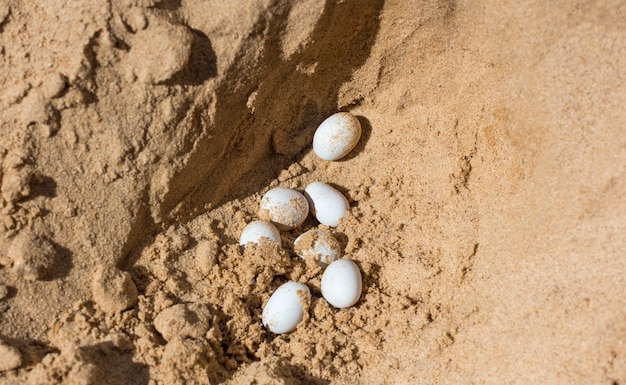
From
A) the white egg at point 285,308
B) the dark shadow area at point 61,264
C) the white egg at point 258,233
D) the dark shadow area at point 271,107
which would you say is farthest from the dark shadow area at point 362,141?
the dark shadow area at point 61,264

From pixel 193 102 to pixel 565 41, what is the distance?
114 centimetres

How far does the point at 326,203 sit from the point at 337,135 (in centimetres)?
25

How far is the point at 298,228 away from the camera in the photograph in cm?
207

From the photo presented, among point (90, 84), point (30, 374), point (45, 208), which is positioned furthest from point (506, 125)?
point (30, 374)

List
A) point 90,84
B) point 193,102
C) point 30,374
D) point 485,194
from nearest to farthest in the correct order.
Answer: point 30,374 < point 90,84 < point 193,102 < point 485,194

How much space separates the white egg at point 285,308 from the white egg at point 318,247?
140mm

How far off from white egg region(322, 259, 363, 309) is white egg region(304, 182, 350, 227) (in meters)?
0.21

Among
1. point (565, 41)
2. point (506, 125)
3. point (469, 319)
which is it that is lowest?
point (469, 319)

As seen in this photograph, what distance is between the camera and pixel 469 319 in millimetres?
1764

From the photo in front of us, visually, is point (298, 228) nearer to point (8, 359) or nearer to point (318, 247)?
point (318, 247)

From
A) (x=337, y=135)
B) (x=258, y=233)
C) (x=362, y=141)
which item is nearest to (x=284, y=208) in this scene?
(x=258, y=233)

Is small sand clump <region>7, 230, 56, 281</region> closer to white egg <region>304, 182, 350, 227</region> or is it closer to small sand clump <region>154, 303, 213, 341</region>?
small sand clump <region>154, 303, 213, 341</region>

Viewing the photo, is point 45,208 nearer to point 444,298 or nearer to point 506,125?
point 444,298

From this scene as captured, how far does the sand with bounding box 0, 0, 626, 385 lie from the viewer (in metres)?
1.61
